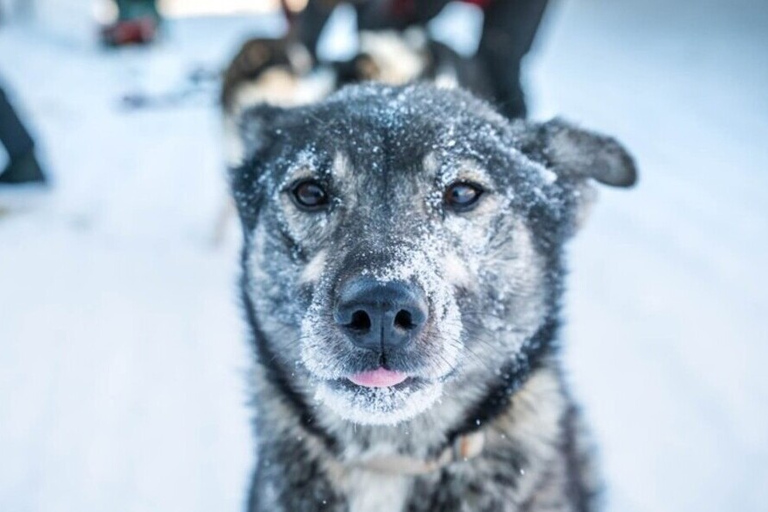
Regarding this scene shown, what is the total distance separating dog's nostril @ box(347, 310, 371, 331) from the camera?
1167 mm

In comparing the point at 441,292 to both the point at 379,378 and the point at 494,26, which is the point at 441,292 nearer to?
the point at 379,378

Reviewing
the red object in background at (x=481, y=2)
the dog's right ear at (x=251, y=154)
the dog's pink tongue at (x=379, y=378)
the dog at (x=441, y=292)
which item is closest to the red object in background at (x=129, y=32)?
the red object in background at (x=481, y=2)

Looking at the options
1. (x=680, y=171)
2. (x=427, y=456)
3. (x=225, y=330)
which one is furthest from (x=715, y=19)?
(x=427, y=456)

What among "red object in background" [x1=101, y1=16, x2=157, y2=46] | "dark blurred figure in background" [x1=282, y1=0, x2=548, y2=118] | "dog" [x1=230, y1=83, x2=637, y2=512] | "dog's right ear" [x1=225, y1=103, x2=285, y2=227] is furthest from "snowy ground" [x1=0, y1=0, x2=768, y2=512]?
"red object in background" [x1=101, y1=16, x2=157, y2=46]

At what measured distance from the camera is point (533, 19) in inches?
135

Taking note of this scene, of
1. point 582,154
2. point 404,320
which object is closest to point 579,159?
point 582,154

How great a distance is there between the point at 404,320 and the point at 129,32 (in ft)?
26.8

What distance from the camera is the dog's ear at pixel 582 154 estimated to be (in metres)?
1.66

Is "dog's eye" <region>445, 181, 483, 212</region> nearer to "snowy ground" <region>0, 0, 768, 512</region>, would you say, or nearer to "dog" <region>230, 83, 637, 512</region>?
"dog" <region>230, 83, 637, 512</region>

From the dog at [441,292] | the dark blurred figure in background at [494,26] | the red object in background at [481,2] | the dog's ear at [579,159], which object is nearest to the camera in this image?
the dog at [441,292]

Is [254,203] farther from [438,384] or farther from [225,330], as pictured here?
[225,330]

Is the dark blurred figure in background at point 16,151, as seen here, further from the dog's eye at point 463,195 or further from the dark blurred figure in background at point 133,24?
the dark blurred figure in background at point 133,24

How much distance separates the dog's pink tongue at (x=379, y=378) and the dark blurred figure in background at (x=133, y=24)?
8.11m

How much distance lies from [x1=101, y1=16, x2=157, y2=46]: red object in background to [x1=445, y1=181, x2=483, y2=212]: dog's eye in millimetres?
7850
